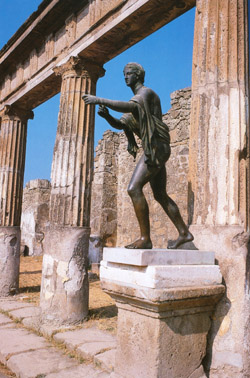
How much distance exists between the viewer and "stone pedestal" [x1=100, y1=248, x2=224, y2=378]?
8.19 feet

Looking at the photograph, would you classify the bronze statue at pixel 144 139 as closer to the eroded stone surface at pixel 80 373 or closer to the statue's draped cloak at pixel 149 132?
the statue's draped cloak at pixel 149 132

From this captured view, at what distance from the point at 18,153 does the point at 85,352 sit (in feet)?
17.1

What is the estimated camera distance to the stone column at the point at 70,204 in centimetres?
498

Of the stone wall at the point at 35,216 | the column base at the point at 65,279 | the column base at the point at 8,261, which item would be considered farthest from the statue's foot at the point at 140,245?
the stone wall at the point at 35,216

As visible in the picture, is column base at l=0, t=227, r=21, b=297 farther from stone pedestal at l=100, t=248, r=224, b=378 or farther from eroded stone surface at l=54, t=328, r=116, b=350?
stone pedestal at l=100, t=248, r=224, b=378

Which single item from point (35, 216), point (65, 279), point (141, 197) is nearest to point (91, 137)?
point (65, 279)

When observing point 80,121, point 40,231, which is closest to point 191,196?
point 80,121

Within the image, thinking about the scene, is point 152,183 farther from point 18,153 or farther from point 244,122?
point 18,153

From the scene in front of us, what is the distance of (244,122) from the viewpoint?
3.06 meters

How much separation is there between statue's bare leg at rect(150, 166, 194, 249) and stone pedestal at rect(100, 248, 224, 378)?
0.26m

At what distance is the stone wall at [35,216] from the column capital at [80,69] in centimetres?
946

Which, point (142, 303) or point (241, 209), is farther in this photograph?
point (241, 209)

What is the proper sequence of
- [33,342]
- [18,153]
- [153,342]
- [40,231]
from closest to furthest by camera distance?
[153,342], [33,342], [18,153], [40,231]

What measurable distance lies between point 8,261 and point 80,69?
4.17m
